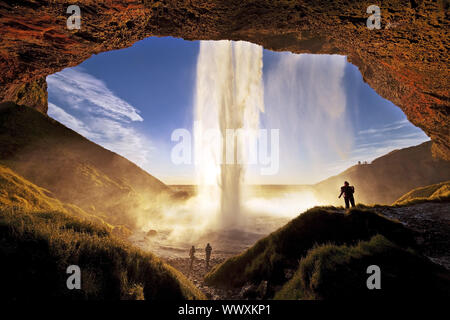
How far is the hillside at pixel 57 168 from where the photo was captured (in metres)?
27.9

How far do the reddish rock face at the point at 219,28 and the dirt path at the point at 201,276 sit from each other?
11606mm

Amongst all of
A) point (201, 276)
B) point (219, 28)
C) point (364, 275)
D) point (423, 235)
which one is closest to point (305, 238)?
point (364, 275)

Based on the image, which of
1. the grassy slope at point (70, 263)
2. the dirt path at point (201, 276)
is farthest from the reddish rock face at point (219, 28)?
the dirt path at point (201, 276)

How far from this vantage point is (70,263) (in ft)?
13.6

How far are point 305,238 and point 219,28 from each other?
11.0 m

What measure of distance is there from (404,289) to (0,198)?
18026 mm

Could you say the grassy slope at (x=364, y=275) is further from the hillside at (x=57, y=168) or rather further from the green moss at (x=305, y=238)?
the hillside at (x=57, y=168)

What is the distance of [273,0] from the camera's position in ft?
25.0

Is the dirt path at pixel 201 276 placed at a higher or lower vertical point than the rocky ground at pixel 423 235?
lower

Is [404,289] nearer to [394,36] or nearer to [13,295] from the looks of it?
[13,295]

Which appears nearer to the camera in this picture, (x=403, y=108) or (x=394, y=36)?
(x=394, y=36)

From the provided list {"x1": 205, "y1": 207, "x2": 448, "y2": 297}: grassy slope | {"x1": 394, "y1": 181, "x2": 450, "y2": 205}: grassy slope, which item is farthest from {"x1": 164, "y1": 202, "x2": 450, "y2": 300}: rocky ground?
{"x1": 394, "y1": 181, "x2": 450, "y2": 205}: grassy slope

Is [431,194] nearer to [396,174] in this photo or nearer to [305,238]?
[305,238]
